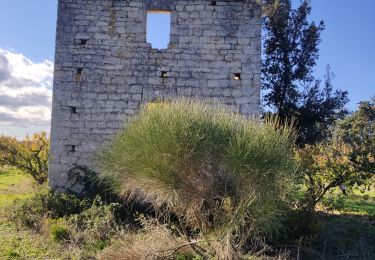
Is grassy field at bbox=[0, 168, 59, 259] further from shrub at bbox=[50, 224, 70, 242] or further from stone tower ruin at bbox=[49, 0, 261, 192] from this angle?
stone tower ruin at bbox=[49, 0, 261, 192]

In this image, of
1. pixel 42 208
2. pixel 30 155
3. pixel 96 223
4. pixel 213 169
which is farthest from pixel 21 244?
pixel 30 155

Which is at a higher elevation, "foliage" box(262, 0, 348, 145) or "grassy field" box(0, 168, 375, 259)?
"foliage" box(262, 0, 348, 145)

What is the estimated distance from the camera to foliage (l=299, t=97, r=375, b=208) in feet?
25.3

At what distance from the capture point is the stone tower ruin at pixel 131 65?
8609mm

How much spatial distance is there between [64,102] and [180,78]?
8.45 feet

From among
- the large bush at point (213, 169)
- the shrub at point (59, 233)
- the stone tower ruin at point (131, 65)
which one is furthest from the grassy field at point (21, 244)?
the large bush at point (213, 169)

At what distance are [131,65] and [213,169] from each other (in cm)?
390

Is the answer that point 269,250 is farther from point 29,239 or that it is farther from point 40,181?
point 40,181

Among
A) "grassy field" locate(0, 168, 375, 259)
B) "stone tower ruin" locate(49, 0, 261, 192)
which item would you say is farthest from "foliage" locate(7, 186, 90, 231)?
"stone tower ruin" locate(49, 0, 261, 192)

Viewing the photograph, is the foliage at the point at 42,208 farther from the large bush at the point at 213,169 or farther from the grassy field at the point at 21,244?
the large bush at the point at 213,169

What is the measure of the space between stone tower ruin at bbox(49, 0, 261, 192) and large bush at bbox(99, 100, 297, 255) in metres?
2.68

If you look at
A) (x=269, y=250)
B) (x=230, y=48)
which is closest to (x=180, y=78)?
(x=230, y=48)

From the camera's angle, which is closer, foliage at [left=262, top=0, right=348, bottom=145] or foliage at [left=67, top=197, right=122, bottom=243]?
foliage at [left=67, top=197, right=122, bottom=243]

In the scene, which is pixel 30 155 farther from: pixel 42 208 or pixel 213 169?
pixel 213 169
